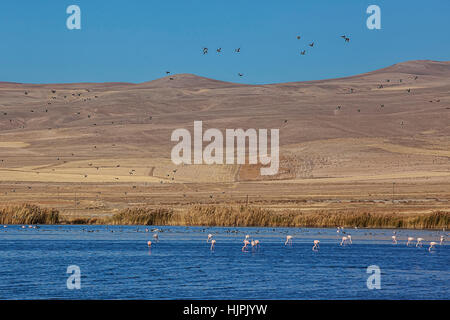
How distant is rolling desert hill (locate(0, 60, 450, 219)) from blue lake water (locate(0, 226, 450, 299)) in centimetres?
1874

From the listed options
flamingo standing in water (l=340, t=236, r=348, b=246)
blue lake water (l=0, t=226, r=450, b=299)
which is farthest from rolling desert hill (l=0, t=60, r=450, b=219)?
flamingo standing in water (l=340, t=236, r=348, b=246)

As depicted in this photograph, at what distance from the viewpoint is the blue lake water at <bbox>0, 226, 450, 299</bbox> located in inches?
1023

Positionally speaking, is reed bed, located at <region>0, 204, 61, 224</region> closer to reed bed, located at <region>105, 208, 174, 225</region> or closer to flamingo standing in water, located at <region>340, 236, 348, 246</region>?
reed bed, located at <region>105, 208, 174, 225</region>

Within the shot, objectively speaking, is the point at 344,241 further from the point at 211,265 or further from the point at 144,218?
the point at 144,218

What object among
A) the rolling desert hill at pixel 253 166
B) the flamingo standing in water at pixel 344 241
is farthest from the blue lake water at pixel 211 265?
the rolling desert hill at pixel 253 166

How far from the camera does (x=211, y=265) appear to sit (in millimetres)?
33781

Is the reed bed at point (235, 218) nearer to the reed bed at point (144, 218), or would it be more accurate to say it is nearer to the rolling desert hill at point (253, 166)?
the reed bed at point (144, 218)

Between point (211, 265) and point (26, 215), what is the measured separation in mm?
25104

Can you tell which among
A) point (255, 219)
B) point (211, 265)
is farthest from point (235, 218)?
point (211, 265)

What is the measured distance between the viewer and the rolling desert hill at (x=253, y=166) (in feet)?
254

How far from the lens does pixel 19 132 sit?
172m

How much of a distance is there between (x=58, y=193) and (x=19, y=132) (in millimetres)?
92682
